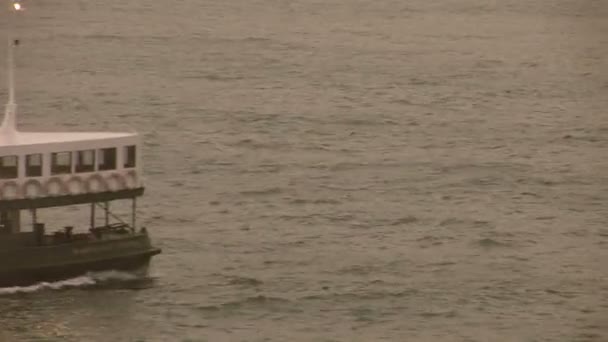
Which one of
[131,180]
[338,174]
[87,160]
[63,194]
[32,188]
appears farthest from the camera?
[338,174]

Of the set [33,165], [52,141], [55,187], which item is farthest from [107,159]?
[33,165]

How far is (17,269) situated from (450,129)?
29.9 meters

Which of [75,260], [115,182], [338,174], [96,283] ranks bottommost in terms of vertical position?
[338,174]

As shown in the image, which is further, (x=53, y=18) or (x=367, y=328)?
(x=53, y=18)

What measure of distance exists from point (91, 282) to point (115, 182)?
7.34ft

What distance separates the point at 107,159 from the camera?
5322 cm

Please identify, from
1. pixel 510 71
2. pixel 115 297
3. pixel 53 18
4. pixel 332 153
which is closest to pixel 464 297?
pixel 115 297

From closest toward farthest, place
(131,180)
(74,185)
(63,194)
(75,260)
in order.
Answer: (63,194) → (74,185) → (75,260) → (131,180)

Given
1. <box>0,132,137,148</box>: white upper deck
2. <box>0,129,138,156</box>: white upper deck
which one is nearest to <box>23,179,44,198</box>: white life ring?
<box>0,129,138,156</box>: white upper deck

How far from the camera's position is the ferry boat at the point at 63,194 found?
171ft

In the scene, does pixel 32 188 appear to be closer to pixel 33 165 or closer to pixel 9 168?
pixel 33 165

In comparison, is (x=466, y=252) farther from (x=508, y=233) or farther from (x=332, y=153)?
(x=332, y=153)

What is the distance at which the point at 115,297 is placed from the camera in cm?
5259

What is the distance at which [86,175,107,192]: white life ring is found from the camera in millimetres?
52781
